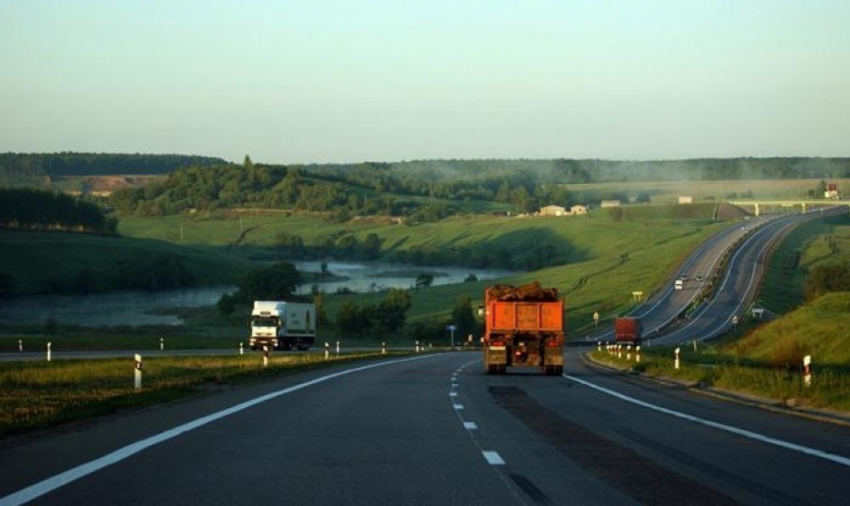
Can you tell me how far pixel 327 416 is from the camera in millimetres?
21438

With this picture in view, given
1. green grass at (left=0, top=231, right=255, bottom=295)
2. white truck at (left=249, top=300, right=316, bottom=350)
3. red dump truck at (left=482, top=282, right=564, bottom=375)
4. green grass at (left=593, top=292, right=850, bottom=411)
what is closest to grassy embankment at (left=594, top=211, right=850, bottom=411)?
green grass at (left=593, top=292, right=850, bottom=411)

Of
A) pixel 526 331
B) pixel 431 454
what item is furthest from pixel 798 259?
pixel 431 454

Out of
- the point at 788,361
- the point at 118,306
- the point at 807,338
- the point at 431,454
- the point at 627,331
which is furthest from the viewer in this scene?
the point at 118,306

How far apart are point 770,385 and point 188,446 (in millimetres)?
16357

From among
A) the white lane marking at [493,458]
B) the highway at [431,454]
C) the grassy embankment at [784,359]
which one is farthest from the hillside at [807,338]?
the white lane marking at [493,458]

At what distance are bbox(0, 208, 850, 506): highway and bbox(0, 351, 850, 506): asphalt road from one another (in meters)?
0.03

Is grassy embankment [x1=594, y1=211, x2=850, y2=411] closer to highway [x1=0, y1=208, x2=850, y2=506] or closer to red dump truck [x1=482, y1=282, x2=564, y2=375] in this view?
highway [x1=0, y1=208, x2=850, y2=506]

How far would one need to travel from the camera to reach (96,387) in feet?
93.4

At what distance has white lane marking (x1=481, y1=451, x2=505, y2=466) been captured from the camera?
47.6 feet

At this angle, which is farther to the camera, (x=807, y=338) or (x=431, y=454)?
(x=807, y=338)

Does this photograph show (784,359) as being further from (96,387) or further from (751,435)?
(751,435)

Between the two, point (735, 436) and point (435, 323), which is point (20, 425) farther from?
point (435, 323)

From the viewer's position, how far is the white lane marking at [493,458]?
1452cm

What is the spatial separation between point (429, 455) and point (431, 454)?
12 centimetres
